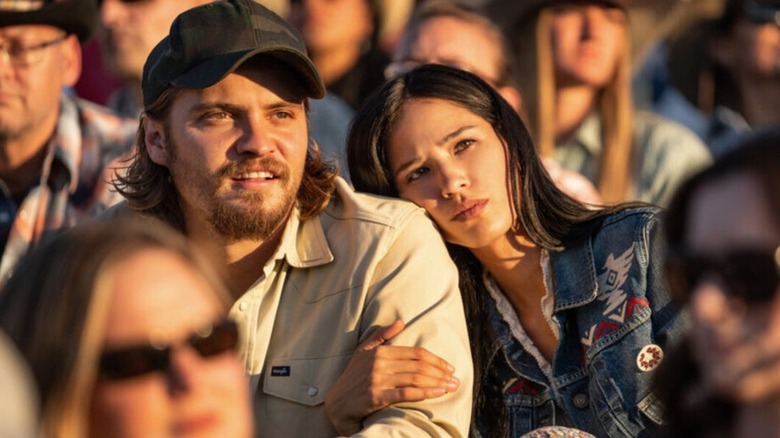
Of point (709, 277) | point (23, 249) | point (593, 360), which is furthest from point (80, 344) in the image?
point (23, 249)

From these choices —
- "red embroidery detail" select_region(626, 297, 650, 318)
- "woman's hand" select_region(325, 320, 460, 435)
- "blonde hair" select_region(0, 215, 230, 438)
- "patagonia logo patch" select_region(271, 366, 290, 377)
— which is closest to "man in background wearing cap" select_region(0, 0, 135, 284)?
"patagonia logo patch" select_region(271, 366, 290, 377)

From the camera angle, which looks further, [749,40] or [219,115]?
[749,40]

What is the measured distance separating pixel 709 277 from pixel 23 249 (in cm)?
401

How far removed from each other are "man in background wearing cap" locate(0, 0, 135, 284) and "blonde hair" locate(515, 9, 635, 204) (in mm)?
1861

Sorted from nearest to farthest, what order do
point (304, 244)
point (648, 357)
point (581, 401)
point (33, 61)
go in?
1. point (648, 357)
2. point (581, 401)
3. point (304, 244)
4. point (33, 61)

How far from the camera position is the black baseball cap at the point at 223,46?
14.8ft

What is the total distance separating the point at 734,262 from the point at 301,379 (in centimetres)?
210

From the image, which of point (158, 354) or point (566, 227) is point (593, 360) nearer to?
point (566, 227)

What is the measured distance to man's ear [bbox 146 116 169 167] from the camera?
4.82m

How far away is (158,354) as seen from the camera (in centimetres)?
241

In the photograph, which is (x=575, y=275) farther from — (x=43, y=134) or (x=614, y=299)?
(x=43, y=134)

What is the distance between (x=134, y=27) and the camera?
280 inches

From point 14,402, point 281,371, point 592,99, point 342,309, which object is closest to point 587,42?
point 592,99

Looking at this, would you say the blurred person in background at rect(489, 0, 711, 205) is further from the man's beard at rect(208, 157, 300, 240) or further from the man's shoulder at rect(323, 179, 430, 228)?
the man's beard at rect(208, 157, 300, 240)
